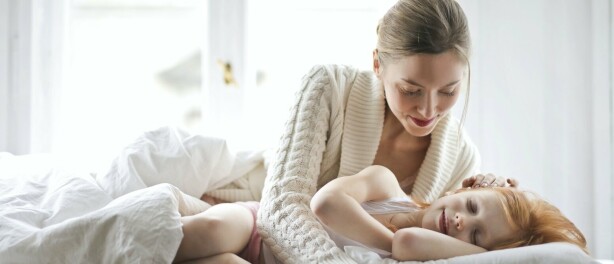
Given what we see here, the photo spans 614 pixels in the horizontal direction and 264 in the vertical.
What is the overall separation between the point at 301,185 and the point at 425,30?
1.54 ft

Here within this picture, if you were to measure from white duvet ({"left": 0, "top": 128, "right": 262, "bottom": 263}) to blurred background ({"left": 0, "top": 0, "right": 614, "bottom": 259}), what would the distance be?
2.22 ft

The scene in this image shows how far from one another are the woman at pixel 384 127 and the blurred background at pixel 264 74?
0.82 metres

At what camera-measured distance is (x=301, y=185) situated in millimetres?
1575

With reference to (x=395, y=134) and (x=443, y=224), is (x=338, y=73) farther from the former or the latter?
(x=443, y=224)

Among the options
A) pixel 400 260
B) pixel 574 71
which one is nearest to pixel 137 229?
pixel 400 260

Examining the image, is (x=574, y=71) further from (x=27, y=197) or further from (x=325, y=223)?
(x=27, y=197)

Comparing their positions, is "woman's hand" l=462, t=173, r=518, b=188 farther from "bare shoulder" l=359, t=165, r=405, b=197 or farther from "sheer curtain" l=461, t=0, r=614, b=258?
"sheer curtain" l=461, t=0, r=614, b=258

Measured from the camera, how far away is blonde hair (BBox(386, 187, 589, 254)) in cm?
142

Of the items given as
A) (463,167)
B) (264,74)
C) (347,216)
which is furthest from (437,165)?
(264,74)

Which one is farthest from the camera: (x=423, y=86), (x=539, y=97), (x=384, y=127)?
(x=539, y=97)

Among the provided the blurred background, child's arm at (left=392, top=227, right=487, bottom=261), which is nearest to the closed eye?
child's arm at (left=392, top=227, right=487, bottom=261)

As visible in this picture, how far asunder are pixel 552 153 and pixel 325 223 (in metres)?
1.49

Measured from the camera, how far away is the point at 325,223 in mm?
1443

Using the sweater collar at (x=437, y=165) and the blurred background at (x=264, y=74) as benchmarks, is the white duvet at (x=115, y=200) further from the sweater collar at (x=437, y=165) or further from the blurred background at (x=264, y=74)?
the blurred background at (x=264, y=74)
